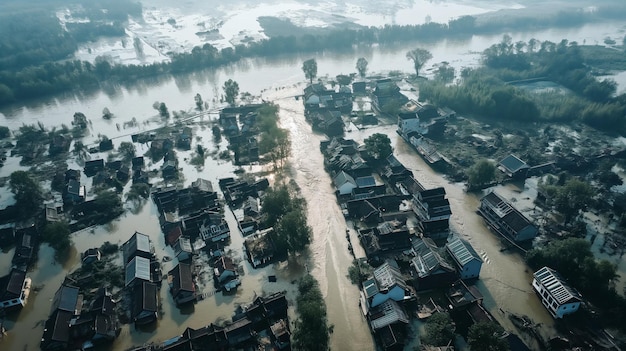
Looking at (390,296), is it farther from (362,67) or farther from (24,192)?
(362,67)

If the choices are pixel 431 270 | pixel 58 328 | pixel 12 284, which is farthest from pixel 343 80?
pixel 58 328

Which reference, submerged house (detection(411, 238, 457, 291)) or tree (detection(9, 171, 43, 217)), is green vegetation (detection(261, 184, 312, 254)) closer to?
submerged house (detection(411, 238, 457, 291))

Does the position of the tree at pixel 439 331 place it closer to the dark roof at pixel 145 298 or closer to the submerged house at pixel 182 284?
the submerged house at pixel 182 284

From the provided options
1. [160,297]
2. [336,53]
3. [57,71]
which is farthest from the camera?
[336,53]

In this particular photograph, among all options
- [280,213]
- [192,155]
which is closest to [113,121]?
[192,155]

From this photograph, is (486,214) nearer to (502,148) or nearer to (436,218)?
(436,218)

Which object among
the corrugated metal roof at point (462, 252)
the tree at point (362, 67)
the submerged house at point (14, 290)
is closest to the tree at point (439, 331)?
the corrugated metal roof at point (462, 252)
